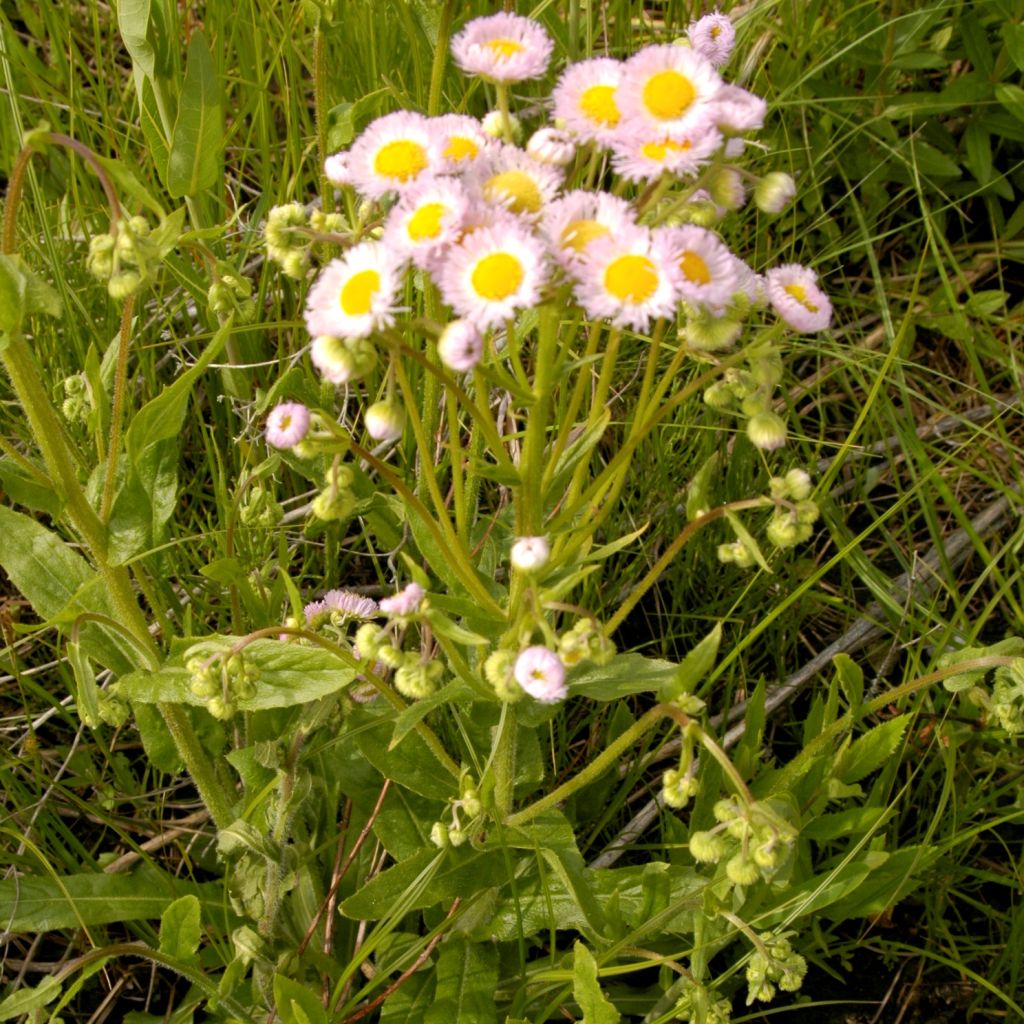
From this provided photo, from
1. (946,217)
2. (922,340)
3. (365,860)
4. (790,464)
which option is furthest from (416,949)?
(946,217)

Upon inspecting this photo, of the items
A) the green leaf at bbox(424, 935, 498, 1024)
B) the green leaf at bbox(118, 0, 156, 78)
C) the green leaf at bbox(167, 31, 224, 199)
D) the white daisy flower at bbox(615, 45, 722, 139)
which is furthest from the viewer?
the green leaf at bbox(118, 0, 156, 78)

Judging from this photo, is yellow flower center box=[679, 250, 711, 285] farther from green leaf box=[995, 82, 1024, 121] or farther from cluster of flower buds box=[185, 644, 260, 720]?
green leaf box=[995, 82, 1024, 121]

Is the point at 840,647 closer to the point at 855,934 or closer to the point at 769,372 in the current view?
the point at 855,934

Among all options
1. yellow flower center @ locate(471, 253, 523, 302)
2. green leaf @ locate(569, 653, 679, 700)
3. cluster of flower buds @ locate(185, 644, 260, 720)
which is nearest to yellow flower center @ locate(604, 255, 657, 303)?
yellow flower center @ locate(471, 253, 523, 302)

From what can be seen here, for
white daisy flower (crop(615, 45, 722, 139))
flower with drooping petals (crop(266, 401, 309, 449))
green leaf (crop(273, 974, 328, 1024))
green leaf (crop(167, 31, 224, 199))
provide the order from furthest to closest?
1. green leaf (crop(167, 31, 224, 199))
2. green leaf (crop(273, 974, 328, 1024))
3. flower with drooping petals (crop(266, 401, 309, 449))
4. white daisy flower (crop(615, 45, 722, 139))

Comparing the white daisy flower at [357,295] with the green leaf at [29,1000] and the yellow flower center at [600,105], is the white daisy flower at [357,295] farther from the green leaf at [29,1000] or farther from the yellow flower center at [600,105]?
the green leaf at [29,1000]

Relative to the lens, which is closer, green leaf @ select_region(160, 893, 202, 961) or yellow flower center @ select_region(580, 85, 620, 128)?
yellow flower center @ select_region(580, 85, 620, 128)
